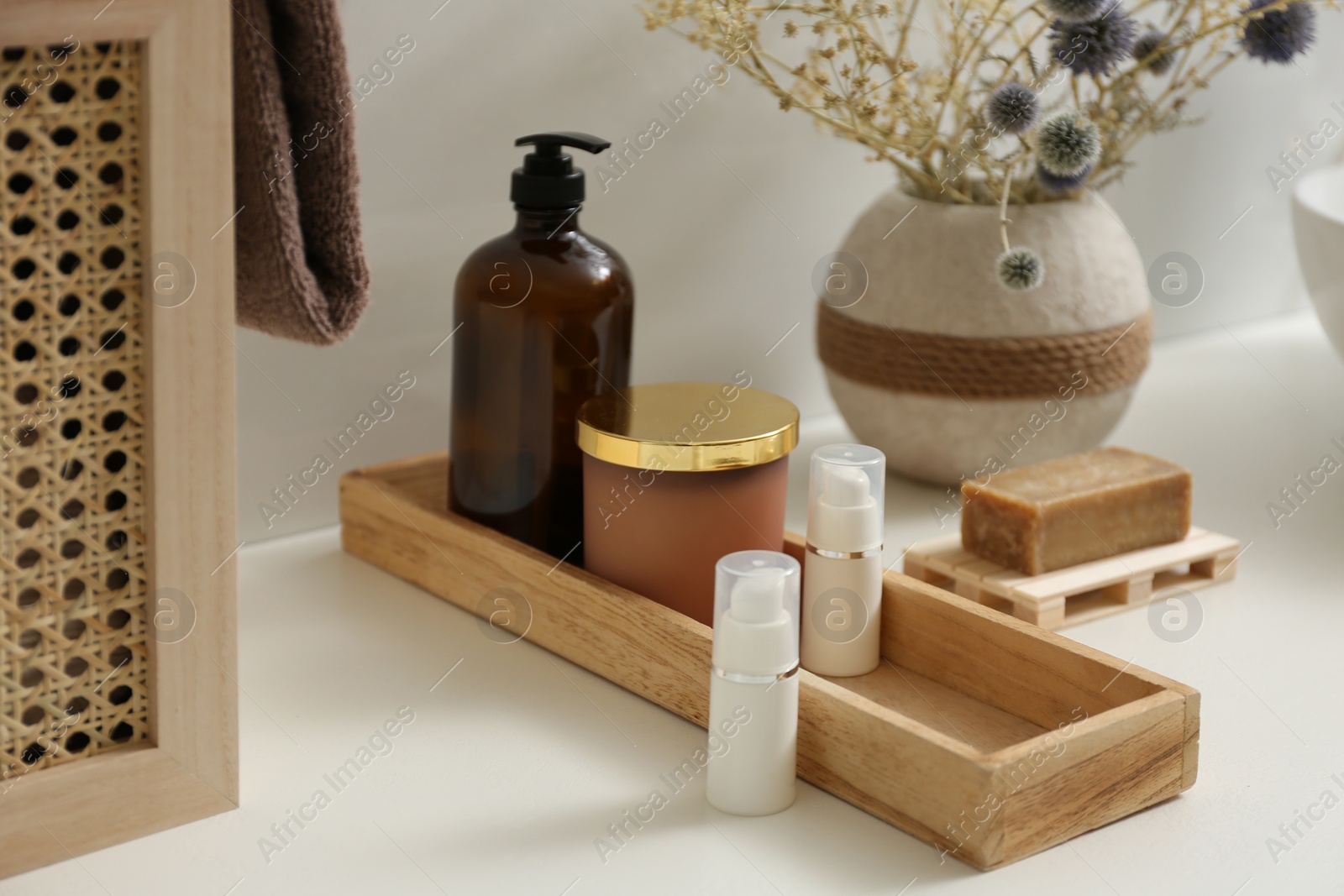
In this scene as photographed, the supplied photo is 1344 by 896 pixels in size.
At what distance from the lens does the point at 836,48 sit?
793 millimetres

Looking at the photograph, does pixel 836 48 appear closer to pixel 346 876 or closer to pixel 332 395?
pixel 332 395

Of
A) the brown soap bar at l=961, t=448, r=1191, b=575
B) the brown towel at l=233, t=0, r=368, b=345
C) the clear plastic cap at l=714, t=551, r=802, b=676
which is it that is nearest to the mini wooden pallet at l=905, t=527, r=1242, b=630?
the brown soap bar at l=961, t=448, r=1191, b=575

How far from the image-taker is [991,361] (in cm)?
83

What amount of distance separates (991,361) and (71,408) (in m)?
0.53

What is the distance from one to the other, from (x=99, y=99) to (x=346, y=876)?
0.28 meters

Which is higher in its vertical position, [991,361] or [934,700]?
[991,361]

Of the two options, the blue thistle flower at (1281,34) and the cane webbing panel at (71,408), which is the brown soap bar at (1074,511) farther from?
the cane webbing panel at (71,408)

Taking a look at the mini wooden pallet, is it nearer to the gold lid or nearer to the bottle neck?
the gold lid

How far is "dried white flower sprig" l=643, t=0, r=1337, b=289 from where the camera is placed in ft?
2.56

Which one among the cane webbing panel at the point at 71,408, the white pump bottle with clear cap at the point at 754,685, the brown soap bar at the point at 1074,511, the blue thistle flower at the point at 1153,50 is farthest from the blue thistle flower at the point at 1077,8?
the cane webbing panel at the point at 71,408

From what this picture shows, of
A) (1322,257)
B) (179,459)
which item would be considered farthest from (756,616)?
(1322,257)

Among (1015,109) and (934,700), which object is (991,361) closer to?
(1015,109)

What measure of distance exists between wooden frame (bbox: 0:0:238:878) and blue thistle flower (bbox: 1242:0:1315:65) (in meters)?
0.63

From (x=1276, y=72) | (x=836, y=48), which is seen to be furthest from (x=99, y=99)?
(x=1276, y=72)
